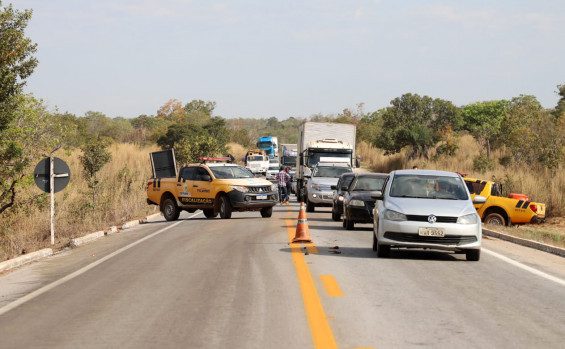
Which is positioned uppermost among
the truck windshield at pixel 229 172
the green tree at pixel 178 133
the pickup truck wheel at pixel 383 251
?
the green tree at pixel 178 133

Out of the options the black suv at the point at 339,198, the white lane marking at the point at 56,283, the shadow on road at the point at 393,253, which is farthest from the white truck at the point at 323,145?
the shadow on road at the point at 393,253

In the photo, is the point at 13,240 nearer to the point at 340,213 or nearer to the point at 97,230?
the point at 97,230

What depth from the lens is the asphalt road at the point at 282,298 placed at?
24.3 ft

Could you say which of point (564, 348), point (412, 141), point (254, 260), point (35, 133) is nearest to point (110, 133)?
point (412, 141)

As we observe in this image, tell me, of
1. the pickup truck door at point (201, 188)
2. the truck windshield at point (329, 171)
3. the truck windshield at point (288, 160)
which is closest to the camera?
the pickup truck door at point (201, 188)

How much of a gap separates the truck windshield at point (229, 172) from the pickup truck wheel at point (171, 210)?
183 cm

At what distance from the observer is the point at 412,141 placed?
7000cm

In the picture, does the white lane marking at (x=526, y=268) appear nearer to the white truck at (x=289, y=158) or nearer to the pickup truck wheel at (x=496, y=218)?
the pickup truck wheel at (x=496, y=218)

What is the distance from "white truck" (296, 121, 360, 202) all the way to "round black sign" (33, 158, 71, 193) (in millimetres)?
18734

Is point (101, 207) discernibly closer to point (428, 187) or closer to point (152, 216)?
point (152, 216)

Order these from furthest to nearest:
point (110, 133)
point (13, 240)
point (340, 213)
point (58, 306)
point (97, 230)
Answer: point (110, 133) < point (340, 213) < point (97, 230) < point (13, 240) < point (58, 306)

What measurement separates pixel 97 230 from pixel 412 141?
51255mm

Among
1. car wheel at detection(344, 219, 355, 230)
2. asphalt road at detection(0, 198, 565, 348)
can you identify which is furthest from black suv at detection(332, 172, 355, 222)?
asphalt road at detection(0, 198, 565, 348)

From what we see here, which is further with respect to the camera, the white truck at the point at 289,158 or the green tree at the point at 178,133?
the green tree at the point at 178,133
